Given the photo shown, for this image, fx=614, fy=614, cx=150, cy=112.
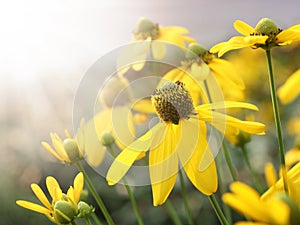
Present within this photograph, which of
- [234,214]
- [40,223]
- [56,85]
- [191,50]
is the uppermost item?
[191,50]

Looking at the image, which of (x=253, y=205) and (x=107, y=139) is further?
(x=107, y=139)

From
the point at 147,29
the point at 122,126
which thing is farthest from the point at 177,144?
the point at 147,29

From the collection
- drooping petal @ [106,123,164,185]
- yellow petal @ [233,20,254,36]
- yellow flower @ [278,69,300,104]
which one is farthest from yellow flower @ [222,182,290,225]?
yellow petal @ [233,20,254,36]

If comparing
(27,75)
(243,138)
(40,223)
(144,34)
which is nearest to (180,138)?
(243,138)

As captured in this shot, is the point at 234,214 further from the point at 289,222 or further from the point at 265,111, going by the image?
the point at 289,222

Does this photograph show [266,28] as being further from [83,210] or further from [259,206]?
[259,206]

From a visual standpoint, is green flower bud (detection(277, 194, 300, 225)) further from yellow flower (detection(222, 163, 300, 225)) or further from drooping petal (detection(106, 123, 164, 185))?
drooping petal (detection(106, 123, 164, 185))
